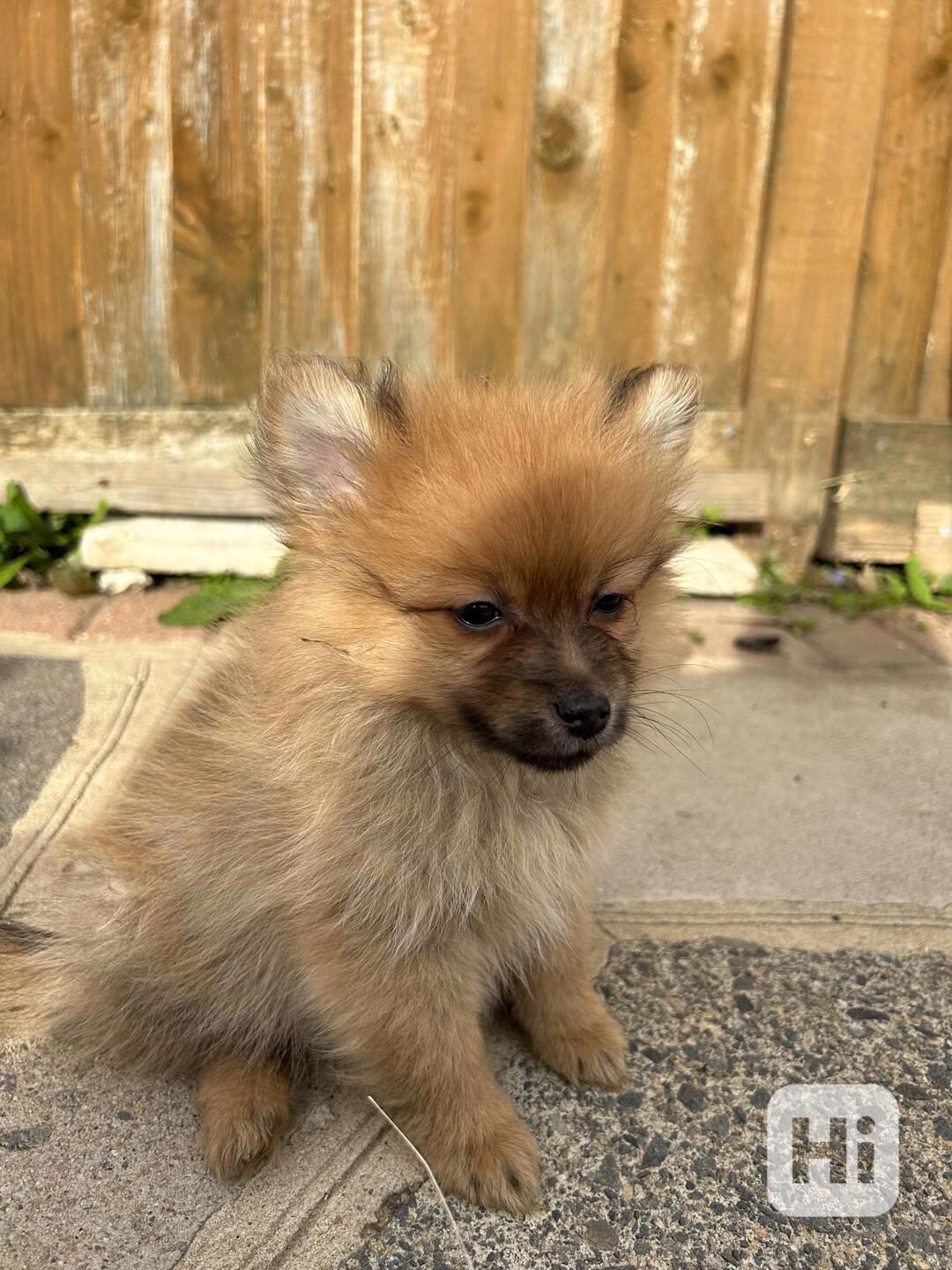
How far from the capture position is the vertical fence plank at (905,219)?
414cm

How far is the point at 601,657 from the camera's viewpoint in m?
1.74

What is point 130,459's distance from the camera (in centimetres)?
429

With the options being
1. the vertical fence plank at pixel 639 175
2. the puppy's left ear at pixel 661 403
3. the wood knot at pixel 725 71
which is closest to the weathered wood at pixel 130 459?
the vertical fence plank at pixel 639 175

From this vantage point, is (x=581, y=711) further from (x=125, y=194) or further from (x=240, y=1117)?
(x=125, y=194)

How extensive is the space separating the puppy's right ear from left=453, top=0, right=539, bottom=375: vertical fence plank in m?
2.04

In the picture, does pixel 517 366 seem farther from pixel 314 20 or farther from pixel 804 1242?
pixel 804 1242

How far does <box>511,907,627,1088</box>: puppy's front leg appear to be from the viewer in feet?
6.69

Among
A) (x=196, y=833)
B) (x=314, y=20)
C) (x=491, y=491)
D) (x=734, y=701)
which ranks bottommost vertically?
(x=734, y=701)

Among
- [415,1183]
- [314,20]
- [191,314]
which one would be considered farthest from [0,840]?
[314,20]

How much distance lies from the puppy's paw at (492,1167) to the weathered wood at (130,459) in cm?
296

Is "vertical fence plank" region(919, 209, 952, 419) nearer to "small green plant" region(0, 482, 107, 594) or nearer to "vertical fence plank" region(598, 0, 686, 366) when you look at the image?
"vertical fence plank" region(598, 0, 686, 366)

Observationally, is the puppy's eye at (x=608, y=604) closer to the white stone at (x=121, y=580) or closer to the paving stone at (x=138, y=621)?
the paving stone at (x=138, y=621)

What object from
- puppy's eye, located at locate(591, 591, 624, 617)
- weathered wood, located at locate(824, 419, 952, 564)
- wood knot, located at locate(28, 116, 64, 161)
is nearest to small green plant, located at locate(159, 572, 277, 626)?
wood knot, located at locate(28, 116, 64, 161)

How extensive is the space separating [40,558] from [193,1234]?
3159mm
